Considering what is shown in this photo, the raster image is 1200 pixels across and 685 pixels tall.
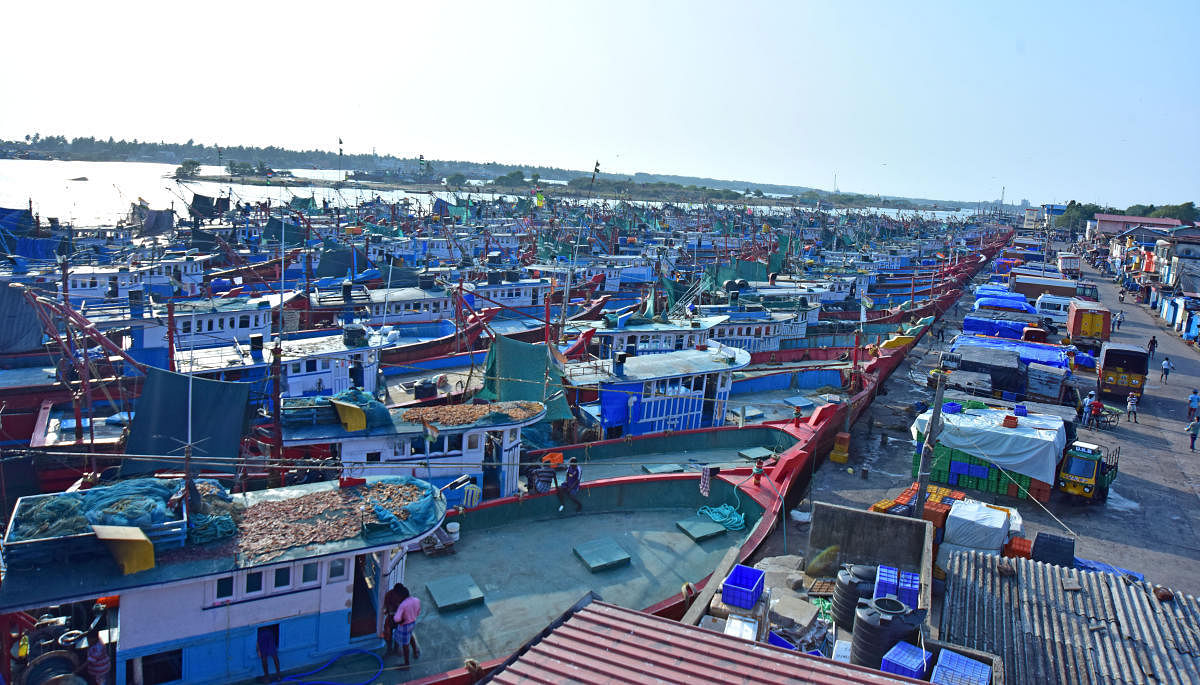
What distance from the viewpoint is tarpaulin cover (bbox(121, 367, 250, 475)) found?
15.6m

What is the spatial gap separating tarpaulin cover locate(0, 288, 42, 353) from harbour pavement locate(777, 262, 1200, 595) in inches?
1007

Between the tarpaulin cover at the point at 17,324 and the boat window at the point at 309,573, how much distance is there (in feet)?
69.1

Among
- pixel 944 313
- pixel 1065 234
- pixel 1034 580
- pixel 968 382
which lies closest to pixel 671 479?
pixel 1034 580

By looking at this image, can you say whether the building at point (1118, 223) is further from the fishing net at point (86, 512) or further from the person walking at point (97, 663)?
the person walking at point (97, 663)

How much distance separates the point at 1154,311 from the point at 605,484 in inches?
2318

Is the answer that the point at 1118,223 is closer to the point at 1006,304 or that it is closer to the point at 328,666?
the point at 1006,304

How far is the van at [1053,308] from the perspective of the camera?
151ft

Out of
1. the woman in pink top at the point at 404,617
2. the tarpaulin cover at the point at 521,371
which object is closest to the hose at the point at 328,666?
the woman in pink top at the point at 404,617

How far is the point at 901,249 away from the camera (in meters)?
87.1

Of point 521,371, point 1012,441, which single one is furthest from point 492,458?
point 1012,441

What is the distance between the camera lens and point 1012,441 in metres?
19.5

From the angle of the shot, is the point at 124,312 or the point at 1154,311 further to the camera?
the point at 1154,311

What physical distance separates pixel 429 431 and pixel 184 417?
17.5 feet

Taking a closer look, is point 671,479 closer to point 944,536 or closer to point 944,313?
point 944,536
